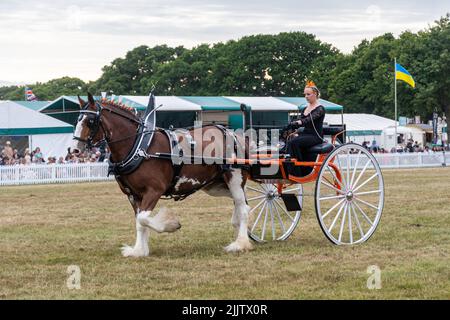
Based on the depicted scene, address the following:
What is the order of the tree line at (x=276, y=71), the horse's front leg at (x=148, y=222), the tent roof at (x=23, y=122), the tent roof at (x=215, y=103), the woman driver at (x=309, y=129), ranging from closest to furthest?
1. the horse's front leg at (x=148, y=222)
2. the woman driver at (x=309, y=129)
3. the tent roof at (x=23, y=122)
4. the tent roof at (x=215, y=103)
5. the tree line at (x=276, y=71)

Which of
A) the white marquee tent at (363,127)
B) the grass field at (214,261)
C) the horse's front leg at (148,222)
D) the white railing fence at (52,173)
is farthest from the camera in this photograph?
the white marquee tent at (363,127)

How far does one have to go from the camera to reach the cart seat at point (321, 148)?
34.9 ft

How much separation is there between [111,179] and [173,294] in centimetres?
2543

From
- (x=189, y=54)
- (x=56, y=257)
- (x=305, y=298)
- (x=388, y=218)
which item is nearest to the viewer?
(x=305, y=298)

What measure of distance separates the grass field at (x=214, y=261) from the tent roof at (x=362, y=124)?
42.0 metres

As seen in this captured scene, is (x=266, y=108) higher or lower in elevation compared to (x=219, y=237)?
higher

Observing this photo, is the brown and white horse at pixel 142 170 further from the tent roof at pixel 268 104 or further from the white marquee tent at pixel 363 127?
the white marquee tent at pixel 363 127

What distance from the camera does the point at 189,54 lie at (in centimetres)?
9425

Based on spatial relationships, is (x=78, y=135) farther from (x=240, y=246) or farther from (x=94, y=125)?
(x=240, y=246)

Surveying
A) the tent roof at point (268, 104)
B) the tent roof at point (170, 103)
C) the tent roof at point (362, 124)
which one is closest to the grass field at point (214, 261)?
the tent roof at point (170, 103)

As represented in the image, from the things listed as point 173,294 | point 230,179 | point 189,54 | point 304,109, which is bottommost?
point 173,294
